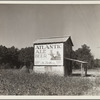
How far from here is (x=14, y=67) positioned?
5.74 feet

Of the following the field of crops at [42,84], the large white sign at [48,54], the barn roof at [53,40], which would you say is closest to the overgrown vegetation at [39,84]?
the field of crops at [42,84]

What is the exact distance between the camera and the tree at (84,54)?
1736mm

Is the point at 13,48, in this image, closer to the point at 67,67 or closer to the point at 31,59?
the point at 31,59

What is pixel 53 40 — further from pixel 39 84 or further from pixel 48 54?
pixel 39 84

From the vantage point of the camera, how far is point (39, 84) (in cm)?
177

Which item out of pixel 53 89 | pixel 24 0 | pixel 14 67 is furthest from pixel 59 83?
pixel 24 0

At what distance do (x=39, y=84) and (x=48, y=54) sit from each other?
23 cm

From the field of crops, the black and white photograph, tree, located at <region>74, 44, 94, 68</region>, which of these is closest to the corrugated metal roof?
the black and white photograph

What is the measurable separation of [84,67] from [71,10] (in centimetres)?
42

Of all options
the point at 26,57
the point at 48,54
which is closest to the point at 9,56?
the point at 26,57

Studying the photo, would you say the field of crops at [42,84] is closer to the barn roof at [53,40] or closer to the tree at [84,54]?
the tree at [84,54]

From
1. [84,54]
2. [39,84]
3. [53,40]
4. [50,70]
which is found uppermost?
[53,40]

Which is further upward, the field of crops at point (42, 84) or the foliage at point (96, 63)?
the foliage at point (96, 63)

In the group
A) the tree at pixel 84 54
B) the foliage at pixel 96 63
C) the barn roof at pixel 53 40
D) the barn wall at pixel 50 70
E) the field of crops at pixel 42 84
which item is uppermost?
the barn roof at pixel 53 40
